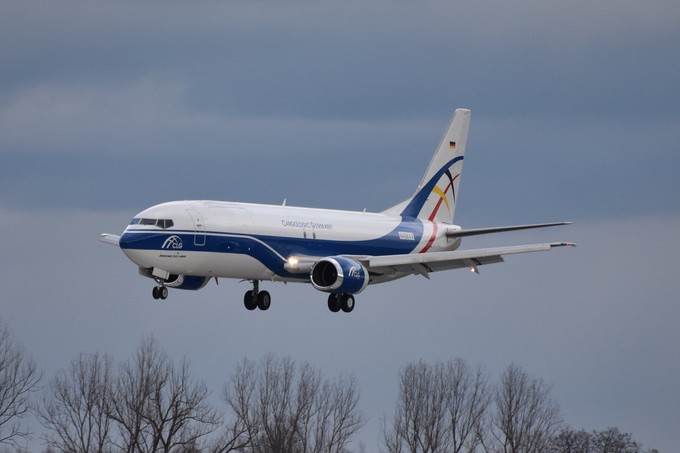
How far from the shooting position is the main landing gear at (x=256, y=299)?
4678 inches

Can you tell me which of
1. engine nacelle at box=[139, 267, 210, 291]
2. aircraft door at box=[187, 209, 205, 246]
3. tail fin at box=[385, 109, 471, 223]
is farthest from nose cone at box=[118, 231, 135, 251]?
tail fin at box=[385, 109, 471, 223]

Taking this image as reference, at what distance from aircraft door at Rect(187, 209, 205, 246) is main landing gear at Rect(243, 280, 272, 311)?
32.2 feet

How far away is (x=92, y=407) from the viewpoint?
142625mm

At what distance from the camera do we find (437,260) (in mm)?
117188

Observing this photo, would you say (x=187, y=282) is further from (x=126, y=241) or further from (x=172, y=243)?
(x=126, y=241)

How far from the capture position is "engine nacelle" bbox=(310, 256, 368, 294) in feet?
375

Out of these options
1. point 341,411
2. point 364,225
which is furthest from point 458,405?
point 364,225

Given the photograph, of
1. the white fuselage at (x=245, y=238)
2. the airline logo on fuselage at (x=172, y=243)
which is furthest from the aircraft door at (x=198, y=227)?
the airline logo on fuselage at (x=172, y=243)

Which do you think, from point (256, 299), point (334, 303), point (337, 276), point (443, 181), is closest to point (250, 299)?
point (256, 299)

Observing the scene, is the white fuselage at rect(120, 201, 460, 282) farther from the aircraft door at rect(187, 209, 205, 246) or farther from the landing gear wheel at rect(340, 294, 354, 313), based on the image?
the landing gear wheel at rect(340, 294, 354, 313)

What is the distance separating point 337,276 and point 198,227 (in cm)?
909

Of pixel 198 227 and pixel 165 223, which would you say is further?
pixel 198 227

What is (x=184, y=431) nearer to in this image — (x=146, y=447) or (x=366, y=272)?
(x=146, y=447)

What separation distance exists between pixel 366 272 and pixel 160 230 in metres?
13.5
